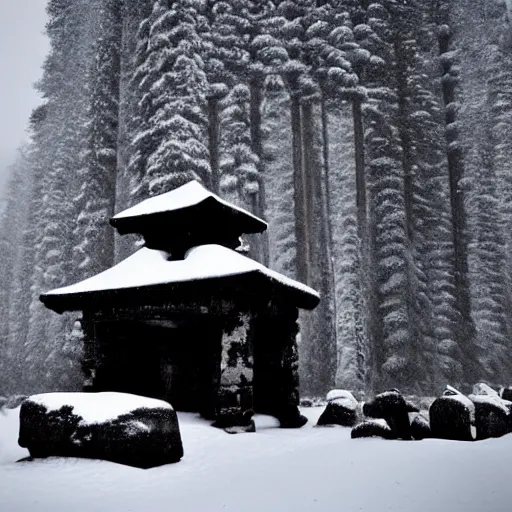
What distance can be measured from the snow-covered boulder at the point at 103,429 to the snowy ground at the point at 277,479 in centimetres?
17

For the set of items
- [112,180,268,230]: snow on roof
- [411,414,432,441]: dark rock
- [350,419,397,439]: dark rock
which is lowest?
[411,414,432,441]: dark rock

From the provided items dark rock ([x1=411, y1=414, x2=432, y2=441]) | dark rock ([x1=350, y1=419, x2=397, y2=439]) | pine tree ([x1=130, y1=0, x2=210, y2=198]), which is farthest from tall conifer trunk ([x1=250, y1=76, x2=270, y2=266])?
dark rock ([x1=350, y1=419, x2=397, y2=439])

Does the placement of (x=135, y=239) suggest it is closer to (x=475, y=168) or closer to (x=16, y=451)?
(x=16, y=451)

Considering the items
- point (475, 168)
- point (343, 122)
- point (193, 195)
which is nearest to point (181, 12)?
point (343, 122)

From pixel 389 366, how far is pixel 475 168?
1220 cm

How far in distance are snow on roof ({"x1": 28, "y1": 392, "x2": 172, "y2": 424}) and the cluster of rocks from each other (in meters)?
3.62

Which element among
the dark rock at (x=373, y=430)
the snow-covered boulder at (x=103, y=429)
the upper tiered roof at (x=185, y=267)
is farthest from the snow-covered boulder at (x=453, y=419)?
the snow-covered boulder at (x=103, y=429)

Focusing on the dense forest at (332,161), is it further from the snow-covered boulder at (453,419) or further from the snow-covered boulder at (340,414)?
the snow-covered boulder at (453,419)

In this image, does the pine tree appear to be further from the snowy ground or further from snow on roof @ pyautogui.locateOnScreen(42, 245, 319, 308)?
the snowy ground

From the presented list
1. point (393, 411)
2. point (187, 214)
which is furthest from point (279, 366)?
point (187, 214)

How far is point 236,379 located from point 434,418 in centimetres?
345

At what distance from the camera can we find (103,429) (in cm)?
539

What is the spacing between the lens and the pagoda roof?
28.6 feet

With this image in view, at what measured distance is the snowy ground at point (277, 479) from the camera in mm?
4016
